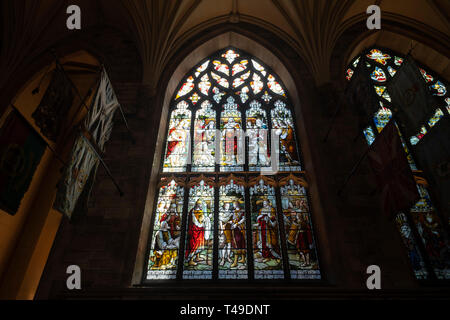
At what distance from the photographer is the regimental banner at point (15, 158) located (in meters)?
3.94

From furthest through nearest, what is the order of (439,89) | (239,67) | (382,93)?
1. (239,67)
2. (439,89)
3. (382,93)

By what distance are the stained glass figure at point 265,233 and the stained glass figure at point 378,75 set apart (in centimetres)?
448

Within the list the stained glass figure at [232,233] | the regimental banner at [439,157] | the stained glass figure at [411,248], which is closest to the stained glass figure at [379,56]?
the regimental banner at [439,157]

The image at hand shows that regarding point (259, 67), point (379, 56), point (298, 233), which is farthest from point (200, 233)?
point (379, 56)

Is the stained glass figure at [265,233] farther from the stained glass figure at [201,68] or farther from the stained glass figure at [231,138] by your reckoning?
the stained glass figure at [201,68]

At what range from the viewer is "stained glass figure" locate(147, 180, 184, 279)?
565 centimetres

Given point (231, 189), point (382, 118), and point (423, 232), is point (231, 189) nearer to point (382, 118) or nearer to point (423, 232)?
point (423, 232)

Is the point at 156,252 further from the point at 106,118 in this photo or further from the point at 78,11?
the point at 78,11

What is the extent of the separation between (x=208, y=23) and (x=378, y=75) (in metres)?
4.83

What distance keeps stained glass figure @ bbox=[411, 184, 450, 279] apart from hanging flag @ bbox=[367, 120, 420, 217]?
2002 mm

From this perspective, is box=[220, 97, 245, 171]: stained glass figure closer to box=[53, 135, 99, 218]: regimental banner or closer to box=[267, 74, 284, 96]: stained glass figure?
box=[267, 74, 284, 96]: stained glass figure

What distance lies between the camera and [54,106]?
195 inches

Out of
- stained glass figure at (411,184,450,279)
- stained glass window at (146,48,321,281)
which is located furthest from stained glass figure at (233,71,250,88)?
stained glass figure at (411,184,450,279)
